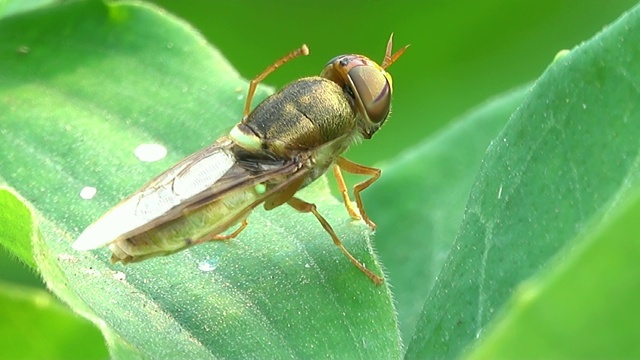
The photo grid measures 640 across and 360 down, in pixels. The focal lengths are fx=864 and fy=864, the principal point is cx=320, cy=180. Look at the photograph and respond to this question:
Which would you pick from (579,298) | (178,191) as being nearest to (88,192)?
(178,191)

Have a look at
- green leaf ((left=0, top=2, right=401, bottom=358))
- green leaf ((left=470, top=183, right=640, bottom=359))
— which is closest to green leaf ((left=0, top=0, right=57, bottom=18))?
green leaf ((left=0, top=2, right=401, bottom=358))

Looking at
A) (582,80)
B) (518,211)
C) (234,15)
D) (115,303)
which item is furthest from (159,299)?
(234,15)

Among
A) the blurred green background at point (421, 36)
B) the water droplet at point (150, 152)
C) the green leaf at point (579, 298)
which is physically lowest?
the blurred green background at point (421, 36)

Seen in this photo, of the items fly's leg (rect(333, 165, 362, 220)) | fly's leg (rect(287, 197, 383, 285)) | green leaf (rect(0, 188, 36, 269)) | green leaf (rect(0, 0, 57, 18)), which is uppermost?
green leaf (rect(0, 188, 36, 269))

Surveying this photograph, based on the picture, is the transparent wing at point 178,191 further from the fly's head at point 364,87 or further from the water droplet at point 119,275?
the fly's head at point 364,87

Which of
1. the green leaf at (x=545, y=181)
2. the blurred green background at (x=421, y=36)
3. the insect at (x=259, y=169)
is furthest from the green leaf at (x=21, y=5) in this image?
the green leaf at (x=545, y=181)

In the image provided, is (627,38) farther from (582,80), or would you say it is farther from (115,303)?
(115,303)

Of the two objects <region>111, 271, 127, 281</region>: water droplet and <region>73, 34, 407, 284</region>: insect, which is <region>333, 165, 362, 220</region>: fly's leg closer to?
<region>73, 34, 407, 284</region>: insect
